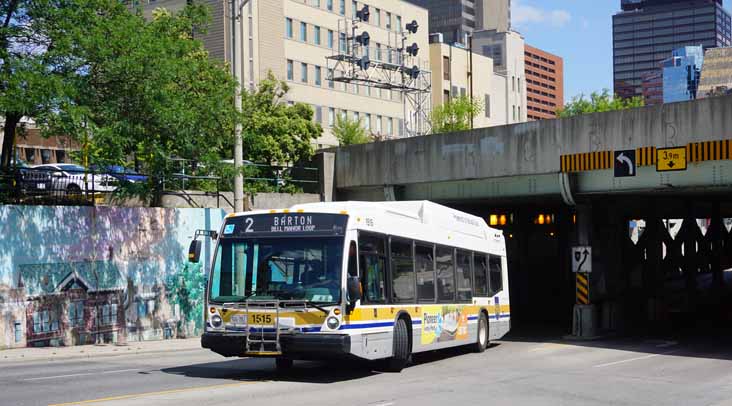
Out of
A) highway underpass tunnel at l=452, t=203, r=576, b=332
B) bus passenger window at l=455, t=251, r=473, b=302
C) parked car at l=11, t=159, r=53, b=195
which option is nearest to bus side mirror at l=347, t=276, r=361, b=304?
bus passenger window at l=455, t=251, r=473, b=302

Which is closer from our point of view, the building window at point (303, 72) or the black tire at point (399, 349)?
the black tire at point (399, 349)

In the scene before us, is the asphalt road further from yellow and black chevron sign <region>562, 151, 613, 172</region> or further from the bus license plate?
yellow and black chevron sign <region>562, 151, 613, 172</region>

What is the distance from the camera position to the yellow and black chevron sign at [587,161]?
1101 inches

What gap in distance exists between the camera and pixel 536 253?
56.6m

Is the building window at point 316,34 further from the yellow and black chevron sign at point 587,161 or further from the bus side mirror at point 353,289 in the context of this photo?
the bus side mirror at point 353,289

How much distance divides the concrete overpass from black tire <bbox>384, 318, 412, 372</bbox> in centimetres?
1150

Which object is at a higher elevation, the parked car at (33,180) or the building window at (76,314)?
the parked car at (33,180)

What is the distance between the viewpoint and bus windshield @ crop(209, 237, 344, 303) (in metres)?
16.1

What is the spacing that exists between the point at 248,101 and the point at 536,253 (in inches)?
836

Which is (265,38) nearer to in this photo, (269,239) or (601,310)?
(601,310)

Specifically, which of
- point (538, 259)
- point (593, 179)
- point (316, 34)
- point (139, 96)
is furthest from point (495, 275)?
point (316, 34)

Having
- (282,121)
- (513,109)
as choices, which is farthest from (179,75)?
(513,109)

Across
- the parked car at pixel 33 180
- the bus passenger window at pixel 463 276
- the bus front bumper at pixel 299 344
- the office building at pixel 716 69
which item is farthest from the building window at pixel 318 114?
the office building at pixel 716 69

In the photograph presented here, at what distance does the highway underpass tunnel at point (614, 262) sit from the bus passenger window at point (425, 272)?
1290 centimetres
